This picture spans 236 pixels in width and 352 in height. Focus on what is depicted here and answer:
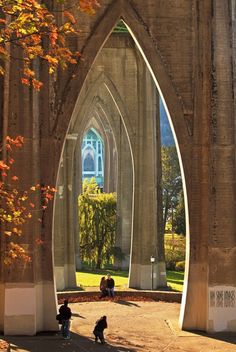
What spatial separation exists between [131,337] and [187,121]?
266 inches

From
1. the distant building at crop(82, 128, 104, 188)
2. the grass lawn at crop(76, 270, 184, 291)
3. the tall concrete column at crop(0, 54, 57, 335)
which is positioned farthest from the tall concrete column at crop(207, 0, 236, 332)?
the distant building at crop(82, 128, 104, 188)

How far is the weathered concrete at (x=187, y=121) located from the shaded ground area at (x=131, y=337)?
0.83 meters

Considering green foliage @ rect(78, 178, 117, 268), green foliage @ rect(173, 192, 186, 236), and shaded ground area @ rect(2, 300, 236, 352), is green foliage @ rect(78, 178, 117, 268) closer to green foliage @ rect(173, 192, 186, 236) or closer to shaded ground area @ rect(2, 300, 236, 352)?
green foliage @ rect(173, 192, 186, 236)

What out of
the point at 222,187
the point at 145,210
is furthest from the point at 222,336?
the point at 145,210

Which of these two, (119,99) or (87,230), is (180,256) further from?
(119,99)

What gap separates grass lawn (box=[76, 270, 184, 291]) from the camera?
31.0 meters

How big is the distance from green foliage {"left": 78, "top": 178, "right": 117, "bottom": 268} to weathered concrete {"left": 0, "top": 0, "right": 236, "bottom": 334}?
2323cm

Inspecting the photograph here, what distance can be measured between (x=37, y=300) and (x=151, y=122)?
15.4 metres

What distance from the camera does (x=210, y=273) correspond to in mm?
17219

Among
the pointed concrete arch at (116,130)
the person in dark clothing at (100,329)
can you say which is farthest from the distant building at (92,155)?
the person in dark clothing at (100,329)

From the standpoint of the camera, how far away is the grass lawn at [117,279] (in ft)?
102

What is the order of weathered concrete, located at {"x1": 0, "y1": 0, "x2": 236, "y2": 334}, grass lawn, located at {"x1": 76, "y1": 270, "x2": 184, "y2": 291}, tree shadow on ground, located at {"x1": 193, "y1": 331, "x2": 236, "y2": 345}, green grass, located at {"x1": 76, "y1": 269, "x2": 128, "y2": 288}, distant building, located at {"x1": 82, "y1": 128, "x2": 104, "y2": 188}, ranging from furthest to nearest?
1. distant building, located at {"x1": 82, "y1": 128, "x2": 104, "y2": 188}
2. green grass, located at {"x1": 76, "y1": 269, "x2": 128, "y2": 288}
3. grass lawn, located at {"x1": 76, "y1": 270, "x2": 184, "y2": 291}
4. weathered concrete, located at {"x1": 0, "y1": 0, "x2": 236, "y2": 334}
5. tree shadow on ground, located at {"x1": 193, "y1": 331, "x2": 236, "y2": 345}

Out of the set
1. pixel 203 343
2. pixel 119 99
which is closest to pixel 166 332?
pixel 203 343

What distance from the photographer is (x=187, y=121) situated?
58.9ft
